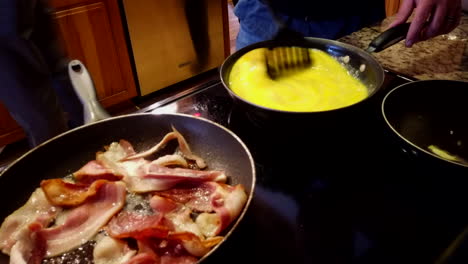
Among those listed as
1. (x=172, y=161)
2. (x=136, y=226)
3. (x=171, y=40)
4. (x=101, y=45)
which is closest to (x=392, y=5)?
(x=171, y=40)

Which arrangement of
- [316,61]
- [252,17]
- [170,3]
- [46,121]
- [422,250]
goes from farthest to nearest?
[170,3] → [46,121] → [252,17] → [316,61] → [422,250]

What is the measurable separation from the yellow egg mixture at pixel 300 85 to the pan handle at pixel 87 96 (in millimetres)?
290

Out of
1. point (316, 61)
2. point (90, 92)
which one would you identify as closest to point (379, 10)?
point (316, 61)

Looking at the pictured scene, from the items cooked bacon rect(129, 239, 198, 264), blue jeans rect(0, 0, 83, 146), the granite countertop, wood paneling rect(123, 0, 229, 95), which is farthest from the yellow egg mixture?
wood paneling rect(123, 0, 229, 95)

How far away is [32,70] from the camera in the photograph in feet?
5.41

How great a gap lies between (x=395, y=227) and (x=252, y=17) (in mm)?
912

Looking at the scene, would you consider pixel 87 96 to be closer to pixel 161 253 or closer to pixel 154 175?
pixel 154 175

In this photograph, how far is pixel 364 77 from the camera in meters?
0.84

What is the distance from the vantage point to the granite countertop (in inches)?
39.2

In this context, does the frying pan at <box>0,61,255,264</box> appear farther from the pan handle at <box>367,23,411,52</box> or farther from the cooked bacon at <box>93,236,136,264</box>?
the pan handle at <box>367,23,411,52</box>

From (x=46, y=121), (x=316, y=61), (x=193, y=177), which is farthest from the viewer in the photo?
(x=46, y=121)

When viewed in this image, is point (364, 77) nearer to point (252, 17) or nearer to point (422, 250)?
point (422, 250)

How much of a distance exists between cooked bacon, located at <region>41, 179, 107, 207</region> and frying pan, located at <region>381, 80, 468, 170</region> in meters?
0.59

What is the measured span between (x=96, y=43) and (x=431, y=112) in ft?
5.80
